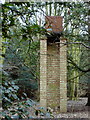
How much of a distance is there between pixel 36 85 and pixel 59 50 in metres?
2.60

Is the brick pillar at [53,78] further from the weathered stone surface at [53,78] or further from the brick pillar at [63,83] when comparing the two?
the brick pillar at [63,83]

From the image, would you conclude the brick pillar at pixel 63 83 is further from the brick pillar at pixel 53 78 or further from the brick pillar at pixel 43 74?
the brick pillar at pixel 43 74

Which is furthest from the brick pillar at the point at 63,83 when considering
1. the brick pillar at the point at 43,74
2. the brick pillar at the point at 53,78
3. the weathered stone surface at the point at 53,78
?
the brick pillar at the point at 43,74

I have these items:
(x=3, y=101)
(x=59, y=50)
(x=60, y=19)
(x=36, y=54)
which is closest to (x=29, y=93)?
(x=36, y=54)

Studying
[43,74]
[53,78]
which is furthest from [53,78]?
[43,74]

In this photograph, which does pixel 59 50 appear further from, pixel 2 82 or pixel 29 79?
pixel 2 82

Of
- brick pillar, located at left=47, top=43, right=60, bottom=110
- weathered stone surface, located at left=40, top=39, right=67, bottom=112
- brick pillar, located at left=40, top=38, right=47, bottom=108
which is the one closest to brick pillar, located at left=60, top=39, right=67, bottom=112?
weathered stone surface, located at left=40, top=39, right=67, bottom=112

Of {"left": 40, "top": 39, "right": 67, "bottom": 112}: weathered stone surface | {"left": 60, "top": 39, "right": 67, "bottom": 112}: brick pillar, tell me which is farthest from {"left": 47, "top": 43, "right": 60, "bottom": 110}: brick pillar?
{"left": 60, "top": 39, "right": 67, "bottom": 112}: brick pillar

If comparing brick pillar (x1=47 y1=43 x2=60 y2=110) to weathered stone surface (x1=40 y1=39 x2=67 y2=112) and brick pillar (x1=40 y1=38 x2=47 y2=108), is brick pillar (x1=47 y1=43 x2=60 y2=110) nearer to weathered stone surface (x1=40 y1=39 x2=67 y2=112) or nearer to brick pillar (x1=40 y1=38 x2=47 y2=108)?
weathered stone surface (x1=40 y1=39 x2=67 y2=112)

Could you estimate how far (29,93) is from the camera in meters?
7.27

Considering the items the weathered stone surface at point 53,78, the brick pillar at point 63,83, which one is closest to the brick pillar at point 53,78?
the weathered stone surface at point 53,78

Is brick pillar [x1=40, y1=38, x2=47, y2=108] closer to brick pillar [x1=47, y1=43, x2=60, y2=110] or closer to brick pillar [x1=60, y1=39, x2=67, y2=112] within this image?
brick pillar [x1=47, y1=43, x2=60, y2=110]

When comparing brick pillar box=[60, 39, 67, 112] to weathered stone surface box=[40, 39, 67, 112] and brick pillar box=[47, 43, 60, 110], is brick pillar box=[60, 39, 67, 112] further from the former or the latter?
brick pillar box=[47, 43, 60, 110]

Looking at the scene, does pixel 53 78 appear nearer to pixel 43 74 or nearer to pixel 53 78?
pixel 53 78
